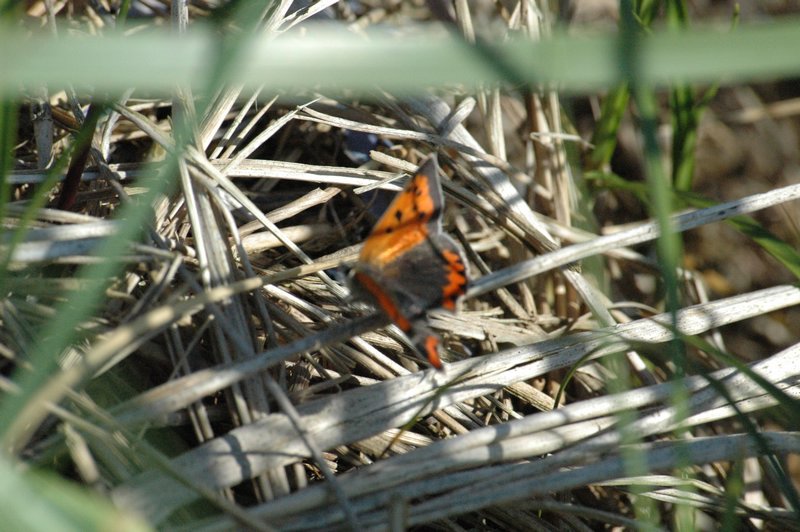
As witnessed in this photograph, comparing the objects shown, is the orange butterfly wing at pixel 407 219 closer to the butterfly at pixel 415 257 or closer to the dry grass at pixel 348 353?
the butterfly at pixel 415 257

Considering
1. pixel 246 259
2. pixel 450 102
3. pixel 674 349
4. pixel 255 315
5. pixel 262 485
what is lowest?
pixel 262 485

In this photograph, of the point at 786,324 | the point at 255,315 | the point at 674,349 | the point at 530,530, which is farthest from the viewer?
the point at 786,324

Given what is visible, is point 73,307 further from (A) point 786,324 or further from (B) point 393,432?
(A) point 786,324

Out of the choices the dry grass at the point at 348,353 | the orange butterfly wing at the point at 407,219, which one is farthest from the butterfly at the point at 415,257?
the dry grass at the point at 348,353

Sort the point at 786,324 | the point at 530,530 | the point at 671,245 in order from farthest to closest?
the point at 786,324 < the point at 530,530 < the point at 671,245

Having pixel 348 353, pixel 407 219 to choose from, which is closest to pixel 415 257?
pixel 407 219

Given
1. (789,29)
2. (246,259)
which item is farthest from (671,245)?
(246,259)

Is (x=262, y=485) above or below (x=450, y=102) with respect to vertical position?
below
